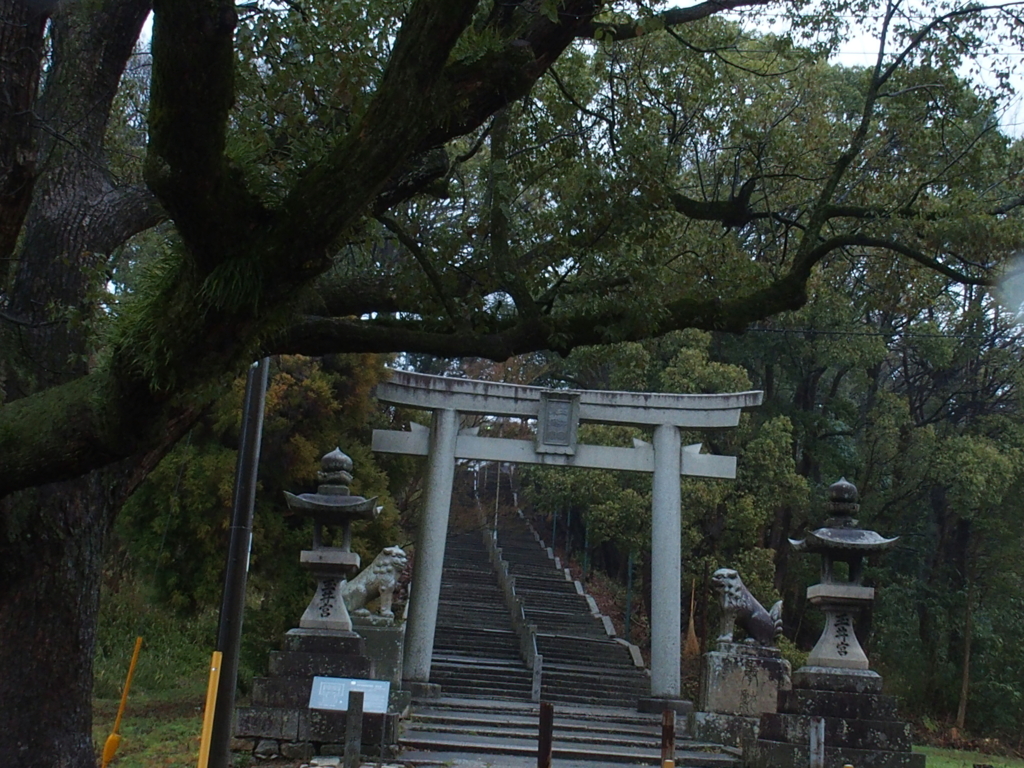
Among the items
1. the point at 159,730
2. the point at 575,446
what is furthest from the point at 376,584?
the point at 575,446

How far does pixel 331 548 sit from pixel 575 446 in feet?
18.7

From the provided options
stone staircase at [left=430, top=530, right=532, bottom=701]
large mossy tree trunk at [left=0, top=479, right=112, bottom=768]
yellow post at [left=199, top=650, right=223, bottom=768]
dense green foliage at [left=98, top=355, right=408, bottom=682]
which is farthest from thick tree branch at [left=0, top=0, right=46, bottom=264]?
stone staircase at [left=430, top=530, right=532, bottom=701]

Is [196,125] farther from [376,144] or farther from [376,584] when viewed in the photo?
[376,584]

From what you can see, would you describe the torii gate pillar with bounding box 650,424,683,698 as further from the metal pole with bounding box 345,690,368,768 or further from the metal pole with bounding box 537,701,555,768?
the metal pole with bounding box 537,701,555,768

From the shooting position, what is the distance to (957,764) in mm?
14078

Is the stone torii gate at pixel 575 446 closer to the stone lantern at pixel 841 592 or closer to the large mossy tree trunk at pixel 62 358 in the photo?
the stone lantern at pixel 841 592

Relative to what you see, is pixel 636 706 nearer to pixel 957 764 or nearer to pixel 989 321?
pixel 957 764

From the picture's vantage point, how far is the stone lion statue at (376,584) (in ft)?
38.9

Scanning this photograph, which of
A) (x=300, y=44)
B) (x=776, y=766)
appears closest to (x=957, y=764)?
(x=776, y=766)

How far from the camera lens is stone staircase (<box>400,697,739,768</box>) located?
11086 millimetres

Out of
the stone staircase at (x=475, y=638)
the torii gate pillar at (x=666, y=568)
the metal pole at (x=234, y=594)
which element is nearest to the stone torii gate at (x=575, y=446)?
the torii gate pillar at (x=666, y=568)

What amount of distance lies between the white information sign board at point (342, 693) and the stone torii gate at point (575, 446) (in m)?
5.41

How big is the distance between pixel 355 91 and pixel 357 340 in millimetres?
1498

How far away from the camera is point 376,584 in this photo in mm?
11961
